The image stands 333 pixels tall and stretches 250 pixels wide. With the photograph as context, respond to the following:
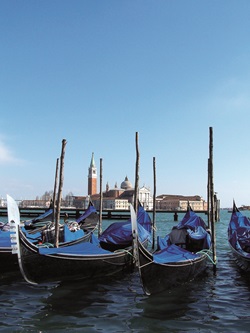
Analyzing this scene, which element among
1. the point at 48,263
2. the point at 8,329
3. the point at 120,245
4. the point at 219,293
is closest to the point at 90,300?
the point at 48,263

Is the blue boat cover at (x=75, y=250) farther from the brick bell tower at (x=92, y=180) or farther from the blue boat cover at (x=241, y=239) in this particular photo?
the brick bell tower at (x=92, y=180)

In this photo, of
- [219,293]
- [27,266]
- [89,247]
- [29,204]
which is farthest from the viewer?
[29,204]

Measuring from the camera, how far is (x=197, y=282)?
286 inches

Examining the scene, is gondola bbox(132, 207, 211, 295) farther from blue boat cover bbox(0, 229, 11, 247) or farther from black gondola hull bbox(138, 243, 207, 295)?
blue boat cover bbox(0, 229, 11, 247)

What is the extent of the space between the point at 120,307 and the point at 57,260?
148cm

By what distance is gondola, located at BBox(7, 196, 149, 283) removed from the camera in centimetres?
591

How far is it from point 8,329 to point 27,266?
5.06 feet

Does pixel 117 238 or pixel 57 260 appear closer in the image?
pixel 57 260

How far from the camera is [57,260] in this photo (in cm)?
634

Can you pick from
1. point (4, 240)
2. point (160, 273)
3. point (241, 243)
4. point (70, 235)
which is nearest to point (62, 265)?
point (160, 273)

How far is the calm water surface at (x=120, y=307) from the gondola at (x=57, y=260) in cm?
25

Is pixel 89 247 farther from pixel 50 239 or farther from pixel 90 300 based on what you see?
pixel 50 239

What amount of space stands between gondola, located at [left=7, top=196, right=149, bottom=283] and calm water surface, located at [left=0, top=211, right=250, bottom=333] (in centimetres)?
25

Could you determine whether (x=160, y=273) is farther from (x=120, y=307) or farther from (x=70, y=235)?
(x=70, y=235)
